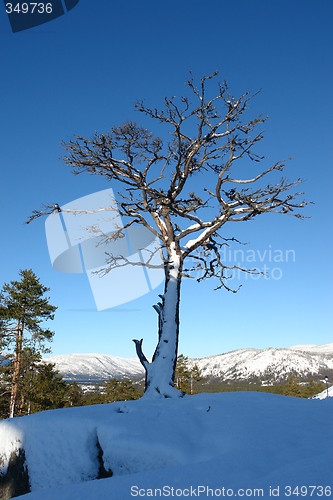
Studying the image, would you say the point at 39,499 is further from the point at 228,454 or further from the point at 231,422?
the point at 231,422

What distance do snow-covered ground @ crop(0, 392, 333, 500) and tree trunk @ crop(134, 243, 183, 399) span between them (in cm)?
239

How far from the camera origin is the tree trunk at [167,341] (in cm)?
766

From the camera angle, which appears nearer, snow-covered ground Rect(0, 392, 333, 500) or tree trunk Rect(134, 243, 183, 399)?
snow-covered ground Rect(0, 392, 333, 500)

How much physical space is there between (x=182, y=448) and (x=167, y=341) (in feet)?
15.9

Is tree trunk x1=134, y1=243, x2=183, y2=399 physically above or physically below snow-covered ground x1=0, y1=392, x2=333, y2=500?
above

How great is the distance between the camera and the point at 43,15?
25.7 ft

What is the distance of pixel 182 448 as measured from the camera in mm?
3574

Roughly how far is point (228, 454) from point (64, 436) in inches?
90.1

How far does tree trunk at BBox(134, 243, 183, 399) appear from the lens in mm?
7656

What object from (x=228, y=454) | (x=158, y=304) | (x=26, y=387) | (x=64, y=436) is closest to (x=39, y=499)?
(x=64, y=436)

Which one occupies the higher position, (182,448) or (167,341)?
(167,341)

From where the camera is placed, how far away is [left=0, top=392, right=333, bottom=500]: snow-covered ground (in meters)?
2.69

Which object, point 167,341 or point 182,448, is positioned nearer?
point 182,448

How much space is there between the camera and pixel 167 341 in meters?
8.41
